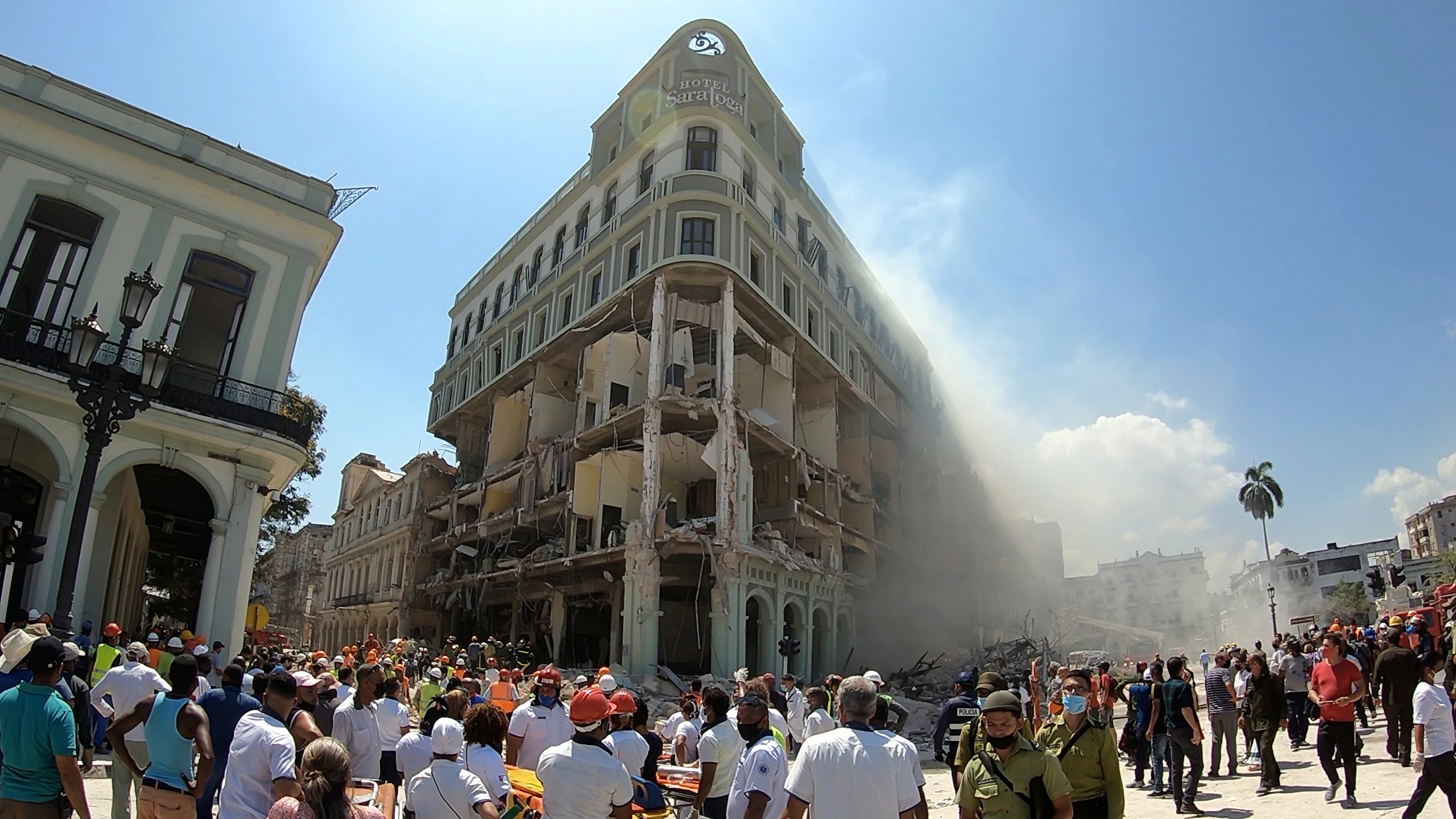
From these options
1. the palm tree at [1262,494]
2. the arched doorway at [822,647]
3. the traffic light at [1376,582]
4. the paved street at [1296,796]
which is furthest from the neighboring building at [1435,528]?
the paved street at [1296,796]

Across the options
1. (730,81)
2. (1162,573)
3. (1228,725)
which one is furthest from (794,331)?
(1162,573)

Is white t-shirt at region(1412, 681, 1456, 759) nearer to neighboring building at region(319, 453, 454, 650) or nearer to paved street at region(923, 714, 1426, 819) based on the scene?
paved street at region(923, 714, 1426, 819)

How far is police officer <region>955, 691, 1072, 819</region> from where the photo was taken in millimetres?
4098

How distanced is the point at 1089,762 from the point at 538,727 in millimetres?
4339

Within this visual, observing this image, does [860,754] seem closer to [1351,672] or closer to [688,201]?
[1351,672]

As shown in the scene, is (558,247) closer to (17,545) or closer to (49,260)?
(49,260)

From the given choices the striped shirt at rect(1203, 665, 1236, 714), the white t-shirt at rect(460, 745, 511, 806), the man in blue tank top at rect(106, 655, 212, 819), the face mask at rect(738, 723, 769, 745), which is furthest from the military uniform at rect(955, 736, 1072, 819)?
the striped shirt at rect(1203, 665, 1236, 714)

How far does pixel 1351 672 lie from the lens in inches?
335

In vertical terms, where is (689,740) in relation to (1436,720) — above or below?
below

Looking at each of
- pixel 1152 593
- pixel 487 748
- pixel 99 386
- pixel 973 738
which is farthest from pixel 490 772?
pixel 1152 593

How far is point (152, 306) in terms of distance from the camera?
1584 centimetres

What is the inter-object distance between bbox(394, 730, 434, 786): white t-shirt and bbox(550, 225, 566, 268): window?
34.6 m

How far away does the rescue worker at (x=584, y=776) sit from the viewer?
13.8 ft

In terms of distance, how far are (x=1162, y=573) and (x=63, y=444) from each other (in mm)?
124126
